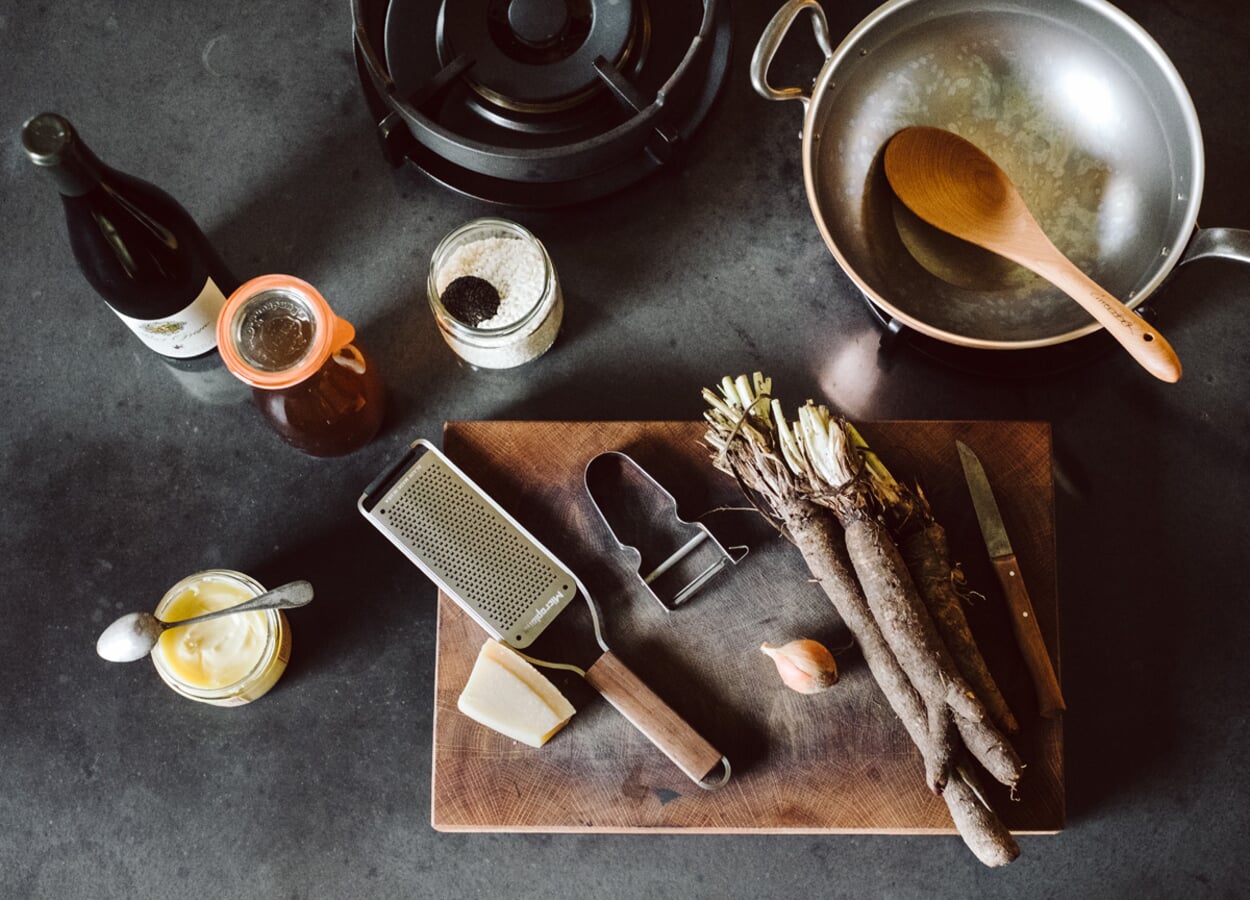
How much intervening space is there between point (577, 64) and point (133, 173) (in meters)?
0.52

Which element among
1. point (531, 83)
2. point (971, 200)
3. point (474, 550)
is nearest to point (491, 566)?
point (474, 550)

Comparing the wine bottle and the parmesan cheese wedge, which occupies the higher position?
the wine bottle

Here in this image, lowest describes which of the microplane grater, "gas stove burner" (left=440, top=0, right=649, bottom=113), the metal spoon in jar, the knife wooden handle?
the metal spoon in jar

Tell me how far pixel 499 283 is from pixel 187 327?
1.01 ft

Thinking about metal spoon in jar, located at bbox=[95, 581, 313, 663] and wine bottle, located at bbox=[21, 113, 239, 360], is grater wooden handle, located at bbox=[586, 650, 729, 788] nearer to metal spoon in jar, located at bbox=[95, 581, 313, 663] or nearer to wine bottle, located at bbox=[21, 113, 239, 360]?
metal spoon in jar, located at bbox=[95, 581, 313, 663]

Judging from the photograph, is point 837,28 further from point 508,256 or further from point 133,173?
point 133,173

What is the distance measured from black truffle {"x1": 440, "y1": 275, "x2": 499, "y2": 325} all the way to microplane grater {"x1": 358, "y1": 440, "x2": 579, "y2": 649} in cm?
13

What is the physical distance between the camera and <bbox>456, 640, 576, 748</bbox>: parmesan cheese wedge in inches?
38.0

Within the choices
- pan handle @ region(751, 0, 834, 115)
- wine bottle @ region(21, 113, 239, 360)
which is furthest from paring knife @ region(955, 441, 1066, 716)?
wine bottle @ region(21, 113, 239, 360)

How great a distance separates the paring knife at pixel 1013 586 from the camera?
3.22 ft

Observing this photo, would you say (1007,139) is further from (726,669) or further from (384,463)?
(384,463)

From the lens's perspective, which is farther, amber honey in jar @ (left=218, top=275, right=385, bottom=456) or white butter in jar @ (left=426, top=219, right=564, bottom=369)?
white butter in jar @ (left=426, top=219, right=564, bottom=369)

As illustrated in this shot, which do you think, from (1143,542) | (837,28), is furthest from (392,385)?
(1143,542)

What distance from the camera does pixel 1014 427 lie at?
1032 mm
